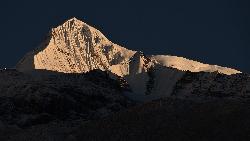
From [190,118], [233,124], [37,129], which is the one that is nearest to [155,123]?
[190,118]

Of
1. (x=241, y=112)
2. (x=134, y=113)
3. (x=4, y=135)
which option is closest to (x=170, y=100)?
(x=134, y=113)

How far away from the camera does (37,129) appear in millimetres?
87625

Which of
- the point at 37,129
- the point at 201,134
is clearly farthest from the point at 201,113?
the point at 37,129

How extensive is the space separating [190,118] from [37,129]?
60.6 ft

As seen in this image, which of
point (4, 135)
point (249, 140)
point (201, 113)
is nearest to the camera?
point (249, 140)

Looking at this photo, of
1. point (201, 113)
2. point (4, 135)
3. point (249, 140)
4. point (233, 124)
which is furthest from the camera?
point (4, 135)

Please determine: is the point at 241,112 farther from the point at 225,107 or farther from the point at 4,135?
the point at 4,135

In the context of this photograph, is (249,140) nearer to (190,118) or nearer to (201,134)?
(201,134)

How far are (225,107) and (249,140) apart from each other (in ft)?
35.0

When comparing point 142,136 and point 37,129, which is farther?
point 37,129

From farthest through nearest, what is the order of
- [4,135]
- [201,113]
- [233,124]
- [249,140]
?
[4,135] < [201,113] < [233,124] < [249,140]

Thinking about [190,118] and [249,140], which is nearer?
[249,140]

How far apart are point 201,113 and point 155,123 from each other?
473cm

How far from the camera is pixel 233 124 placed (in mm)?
74625
